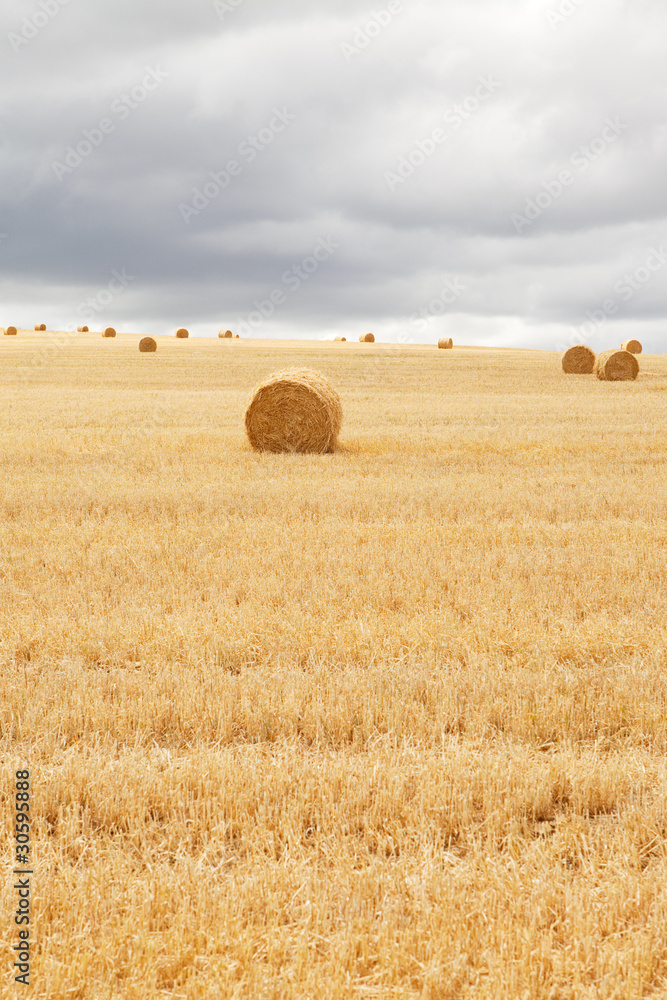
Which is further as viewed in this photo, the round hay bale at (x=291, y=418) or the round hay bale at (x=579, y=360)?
the round hay bale at (x=579, y=360)

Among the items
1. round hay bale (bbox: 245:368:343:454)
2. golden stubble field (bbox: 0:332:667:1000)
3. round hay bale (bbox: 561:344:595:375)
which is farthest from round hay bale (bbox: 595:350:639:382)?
golden stubble field (bbox: 0:332:667:1000)

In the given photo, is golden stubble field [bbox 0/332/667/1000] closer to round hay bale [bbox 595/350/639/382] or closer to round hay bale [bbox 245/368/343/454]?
round hay bale [bbox 245/368/343/454]

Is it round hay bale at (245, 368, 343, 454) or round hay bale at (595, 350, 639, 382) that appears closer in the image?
round hay bale at (245, 368, 343, 454)

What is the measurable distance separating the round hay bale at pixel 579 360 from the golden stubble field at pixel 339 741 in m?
29.0

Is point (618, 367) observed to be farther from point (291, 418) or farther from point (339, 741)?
point (339, 741)

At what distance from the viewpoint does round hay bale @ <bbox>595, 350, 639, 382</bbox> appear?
3531cm

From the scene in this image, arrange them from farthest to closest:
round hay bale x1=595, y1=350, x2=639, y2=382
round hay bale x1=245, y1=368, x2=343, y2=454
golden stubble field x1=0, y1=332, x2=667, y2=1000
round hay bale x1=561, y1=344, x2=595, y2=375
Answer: round hay bale x1=561, y1=344, x2=595, y2=375 → round hay bale x1=595, y1=350, x2=639, y2=382 → round hay bale x1=245, y1=368, x2=343, y2=454 → golden stubble field x1=0, y1=332, x2=667, y2=1000

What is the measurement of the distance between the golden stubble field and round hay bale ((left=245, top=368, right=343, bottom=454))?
5.39m

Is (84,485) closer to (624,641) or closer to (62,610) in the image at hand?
(62,610)

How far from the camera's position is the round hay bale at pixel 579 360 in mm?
39094

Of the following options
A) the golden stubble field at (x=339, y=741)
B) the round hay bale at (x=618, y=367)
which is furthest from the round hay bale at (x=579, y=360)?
the golden stubble field at (x=339, y=741)

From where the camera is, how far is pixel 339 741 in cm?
480

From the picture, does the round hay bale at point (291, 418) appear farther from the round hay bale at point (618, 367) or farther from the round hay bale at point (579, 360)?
the round hay bale at point (579, 360)

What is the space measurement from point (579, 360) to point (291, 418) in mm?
25553
